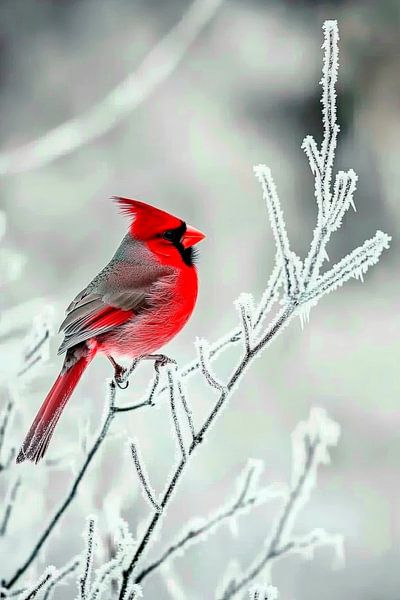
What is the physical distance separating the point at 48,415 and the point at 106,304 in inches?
6.4

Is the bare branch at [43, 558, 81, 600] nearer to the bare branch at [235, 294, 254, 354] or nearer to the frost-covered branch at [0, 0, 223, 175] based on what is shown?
the bare branch at [235, 294, 254, 354]

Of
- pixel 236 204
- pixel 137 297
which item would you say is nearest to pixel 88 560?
pixel 137 297

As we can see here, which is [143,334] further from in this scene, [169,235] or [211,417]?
[211,417]

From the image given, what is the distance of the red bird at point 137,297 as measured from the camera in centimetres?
94

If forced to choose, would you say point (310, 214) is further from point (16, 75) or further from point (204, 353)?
point (204, 353)

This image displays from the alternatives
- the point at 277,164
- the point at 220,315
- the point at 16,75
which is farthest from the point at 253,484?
the point at 16,75

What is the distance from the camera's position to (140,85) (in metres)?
2.29

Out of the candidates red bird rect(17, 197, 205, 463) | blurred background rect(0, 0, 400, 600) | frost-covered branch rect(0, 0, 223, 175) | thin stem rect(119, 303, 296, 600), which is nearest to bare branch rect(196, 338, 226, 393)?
thin stem rect(119, 303, 296, 600)

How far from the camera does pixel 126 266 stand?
3.27 feet

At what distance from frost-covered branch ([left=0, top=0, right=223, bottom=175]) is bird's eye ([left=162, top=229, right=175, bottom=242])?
1121 millimetres

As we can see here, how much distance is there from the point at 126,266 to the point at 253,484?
298 mm

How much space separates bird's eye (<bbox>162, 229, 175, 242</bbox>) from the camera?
100 cm

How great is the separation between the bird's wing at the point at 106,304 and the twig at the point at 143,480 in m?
0.26

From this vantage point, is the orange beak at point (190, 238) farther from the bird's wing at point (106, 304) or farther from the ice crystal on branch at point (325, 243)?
the ice crystal on branch at point (325, 243)
